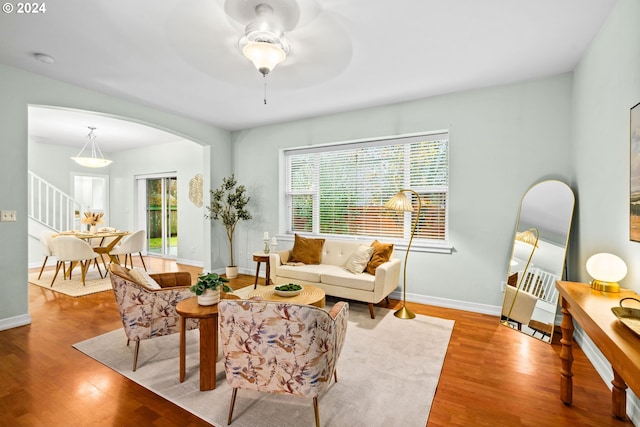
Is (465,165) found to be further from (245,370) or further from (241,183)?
(241,183)

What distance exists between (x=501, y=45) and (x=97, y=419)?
4195 millimetres

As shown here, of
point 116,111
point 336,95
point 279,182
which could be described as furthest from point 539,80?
point 116,111

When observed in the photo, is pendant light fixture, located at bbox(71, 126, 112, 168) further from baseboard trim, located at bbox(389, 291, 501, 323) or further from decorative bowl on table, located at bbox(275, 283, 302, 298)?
baseboard trim, located at bbox(389, 291, 501, 323)

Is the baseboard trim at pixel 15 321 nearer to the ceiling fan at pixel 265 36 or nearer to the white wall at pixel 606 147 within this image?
the ceiling fan at pixel 265 36

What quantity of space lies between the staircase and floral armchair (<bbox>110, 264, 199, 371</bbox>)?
19.1 feet

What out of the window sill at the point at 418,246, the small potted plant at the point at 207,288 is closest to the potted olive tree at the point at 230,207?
the window sill at the point at 418,246

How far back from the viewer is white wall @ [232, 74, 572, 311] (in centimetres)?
342

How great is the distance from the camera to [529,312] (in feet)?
10.6

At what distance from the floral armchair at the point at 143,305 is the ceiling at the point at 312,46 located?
78.2 inches

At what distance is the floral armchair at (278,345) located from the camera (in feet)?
5.22

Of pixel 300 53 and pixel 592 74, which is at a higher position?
pixel 300 53

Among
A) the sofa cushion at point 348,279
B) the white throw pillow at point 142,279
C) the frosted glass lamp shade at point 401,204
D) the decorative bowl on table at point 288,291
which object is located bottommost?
the sofa cushion at point 348,279

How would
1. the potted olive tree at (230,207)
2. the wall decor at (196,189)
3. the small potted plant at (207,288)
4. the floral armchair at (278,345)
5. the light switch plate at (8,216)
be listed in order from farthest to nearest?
the wall decor at (196,189), the potted olive tree at (230,207), the light switch plate at (8,216), the small potted plant at (207,288), the floral armchair at (278,345)

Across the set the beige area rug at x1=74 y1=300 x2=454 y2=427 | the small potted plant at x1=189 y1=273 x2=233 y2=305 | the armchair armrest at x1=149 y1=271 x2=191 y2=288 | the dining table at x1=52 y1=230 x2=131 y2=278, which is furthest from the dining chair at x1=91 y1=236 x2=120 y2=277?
the small potted plant at x1=189 y1=273 x2=233 y2=305
